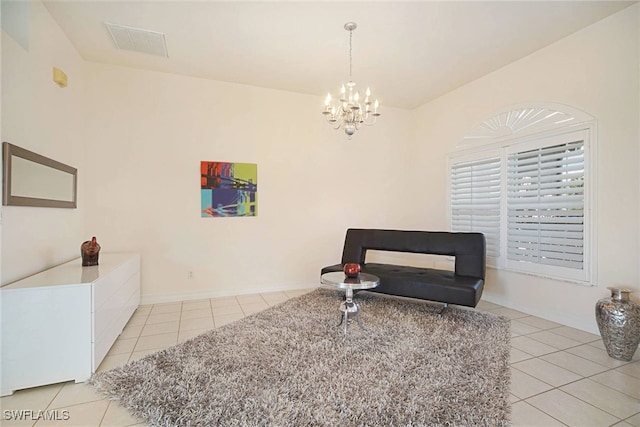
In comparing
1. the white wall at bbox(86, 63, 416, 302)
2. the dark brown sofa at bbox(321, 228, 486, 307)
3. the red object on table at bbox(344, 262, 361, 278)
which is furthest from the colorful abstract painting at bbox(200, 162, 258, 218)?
the red object on table at bbox(344, 262, 361, 278)

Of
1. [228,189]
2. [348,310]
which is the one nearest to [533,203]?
[348,310]

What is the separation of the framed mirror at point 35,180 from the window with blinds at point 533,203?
196 inches

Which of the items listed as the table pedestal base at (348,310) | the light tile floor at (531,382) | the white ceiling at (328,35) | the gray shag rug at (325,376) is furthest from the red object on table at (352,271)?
the white ceiling at (328,35)

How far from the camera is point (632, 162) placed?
2809 millimetres

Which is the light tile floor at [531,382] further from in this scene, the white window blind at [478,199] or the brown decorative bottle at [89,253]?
the white window blind at [478,199]

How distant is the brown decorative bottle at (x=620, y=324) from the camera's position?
2.45 m

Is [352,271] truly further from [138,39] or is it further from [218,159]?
[138,39]

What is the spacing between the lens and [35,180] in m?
2.57

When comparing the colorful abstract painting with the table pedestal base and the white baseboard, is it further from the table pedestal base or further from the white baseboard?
the white baseboard

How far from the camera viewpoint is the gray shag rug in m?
1.75

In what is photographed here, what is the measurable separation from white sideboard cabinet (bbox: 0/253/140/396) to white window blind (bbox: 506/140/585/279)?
14.5 feet

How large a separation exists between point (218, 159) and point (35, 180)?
2.06m

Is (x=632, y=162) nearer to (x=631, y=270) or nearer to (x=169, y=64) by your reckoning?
(x=631, y=270)

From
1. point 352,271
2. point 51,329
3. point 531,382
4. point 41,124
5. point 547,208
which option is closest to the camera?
point 51,329
